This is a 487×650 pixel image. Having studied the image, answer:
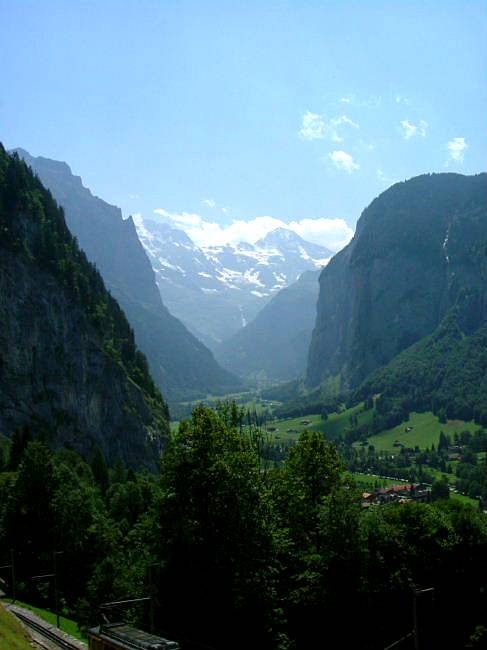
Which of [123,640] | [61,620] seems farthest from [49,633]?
[123,640]

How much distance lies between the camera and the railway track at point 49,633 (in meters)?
36.5

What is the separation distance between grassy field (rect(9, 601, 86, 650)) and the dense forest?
1.11m

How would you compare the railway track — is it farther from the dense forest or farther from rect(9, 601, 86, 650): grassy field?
the dense forest

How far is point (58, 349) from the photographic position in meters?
143

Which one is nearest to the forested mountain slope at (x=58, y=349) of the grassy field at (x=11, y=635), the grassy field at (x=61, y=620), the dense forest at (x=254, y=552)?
the dense forest at (x=254, y=552)

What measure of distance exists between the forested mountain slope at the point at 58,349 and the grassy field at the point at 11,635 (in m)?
87.6

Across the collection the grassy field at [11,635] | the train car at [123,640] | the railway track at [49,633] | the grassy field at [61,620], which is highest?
the train car at [123,640]

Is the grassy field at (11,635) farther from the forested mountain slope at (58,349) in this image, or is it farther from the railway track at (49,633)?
the forested mountain slope at (58,349)

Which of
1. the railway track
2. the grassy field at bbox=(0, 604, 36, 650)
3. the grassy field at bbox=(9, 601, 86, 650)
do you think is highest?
the grassy field at bbox=(0, 604, 36, 650)

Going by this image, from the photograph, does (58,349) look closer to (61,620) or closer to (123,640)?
(61,620)

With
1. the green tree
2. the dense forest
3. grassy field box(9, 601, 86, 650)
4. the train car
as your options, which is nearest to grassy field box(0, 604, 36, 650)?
the train car

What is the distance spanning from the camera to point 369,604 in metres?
42.8

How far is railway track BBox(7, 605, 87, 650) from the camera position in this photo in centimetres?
3651

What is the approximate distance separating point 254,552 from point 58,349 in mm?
113962
